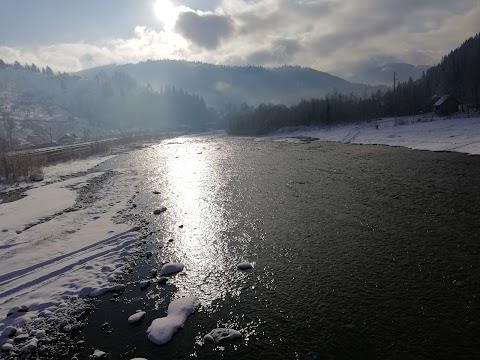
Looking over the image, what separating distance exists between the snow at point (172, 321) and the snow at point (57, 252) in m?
3.42

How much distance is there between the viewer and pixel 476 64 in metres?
117

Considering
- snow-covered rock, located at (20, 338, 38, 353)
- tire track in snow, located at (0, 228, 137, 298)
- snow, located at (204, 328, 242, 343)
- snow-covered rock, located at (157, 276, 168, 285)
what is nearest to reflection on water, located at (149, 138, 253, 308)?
snow-covered rock, located at (157, 276, 168, 285)

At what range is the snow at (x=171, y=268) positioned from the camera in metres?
16.1

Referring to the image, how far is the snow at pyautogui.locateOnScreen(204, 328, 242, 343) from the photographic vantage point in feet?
36.1

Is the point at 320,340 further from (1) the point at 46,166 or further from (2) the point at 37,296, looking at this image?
(1) the point at 46,166

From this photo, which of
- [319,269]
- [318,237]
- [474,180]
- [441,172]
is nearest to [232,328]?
[319,269]

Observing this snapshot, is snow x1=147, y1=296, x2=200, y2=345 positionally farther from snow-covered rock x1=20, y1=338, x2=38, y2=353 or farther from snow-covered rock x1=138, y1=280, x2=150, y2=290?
snow-covered rock x1=20, y1=338, x2=38, y2=353

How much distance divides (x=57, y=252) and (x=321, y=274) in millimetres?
15420

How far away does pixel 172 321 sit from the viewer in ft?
39.5

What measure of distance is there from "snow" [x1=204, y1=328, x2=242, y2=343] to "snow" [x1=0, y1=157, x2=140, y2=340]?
5578mm

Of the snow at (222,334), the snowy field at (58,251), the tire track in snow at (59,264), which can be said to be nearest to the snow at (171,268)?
the snowy field at (58,251)

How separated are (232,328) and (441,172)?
31.5 metres

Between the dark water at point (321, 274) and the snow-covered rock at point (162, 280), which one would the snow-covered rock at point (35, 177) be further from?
the snow-covered rock at point (162, 280)

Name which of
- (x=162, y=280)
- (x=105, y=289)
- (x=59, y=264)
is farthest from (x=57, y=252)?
(x=162, y=280)
